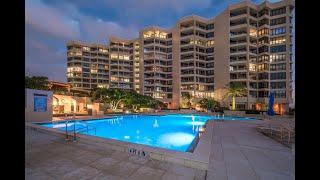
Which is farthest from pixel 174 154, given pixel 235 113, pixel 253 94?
pixel 253 94

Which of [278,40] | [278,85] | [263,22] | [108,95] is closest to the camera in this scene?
[108,95]

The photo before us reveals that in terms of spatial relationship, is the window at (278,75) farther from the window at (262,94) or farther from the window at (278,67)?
the window at (262,94)

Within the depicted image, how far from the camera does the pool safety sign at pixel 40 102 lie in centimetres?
2028

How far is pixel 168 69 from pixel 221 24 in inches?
899

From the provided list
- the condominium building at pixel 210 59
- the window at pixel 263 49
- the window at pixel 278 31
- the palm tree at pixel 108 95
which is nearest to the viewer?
the palm tree at pixel 108 95

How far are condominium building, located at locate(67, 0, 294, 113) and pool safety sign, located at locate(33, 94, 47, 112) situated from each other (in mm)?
45245

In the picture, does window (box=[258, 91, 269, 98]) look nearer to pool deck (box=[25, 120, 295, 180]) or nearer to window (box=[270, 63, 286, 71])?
window (box=[270, 63, 286, 71])

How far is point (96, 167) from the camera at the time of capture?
20.2 ft

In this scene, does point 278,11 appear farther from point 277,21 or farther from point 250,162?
point 250,162

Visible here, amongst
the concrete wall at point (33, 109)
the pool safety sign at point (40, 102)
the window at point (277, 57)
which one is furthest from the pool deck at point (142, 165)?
the window at point (277, 57)

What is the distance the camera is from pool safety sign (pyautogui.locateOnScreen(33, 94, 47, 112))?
20281 millimetres

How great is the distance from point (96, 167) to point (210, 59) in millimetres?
60081

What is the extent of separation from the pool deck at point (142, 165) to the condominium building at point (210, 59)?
47.8 m

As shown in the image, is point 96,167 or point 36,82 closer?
point 96,167
